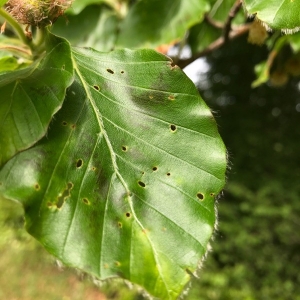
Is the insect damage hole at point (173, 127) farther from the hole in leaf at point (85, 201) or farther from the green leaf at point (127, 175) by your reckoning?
the hole in leaf at point (85, 201)

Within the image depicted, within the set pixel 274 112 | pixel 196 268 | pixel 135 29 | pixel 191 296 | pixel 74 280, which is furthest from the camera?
pixel 274 112

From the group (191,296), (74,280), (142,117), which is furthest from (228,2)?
(74,280)

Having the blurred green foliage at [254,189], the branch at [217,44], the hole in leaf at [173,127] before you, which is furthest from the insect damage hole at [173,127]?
the blurred green foliage at [254,189]

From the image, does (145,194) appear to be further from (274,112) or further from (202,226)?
(274,112)

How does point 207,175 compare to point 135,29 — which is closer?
point 207,175

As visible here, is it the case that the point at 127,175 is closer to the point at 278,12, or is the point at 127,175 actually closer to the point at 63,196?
the point at 63,196

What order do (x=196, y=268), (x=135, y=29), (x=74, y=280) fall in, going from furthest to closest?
(x=74, y=280) → (x=135, y=29) → (x=196, y=268)

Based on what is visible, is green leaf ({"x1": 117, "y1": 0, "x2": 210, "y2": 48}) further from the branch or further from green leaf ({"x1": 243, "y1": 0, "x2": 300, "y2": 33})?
green leaf ({"x1": 243, "y1": 0, "x2": 300, "y2": 33})

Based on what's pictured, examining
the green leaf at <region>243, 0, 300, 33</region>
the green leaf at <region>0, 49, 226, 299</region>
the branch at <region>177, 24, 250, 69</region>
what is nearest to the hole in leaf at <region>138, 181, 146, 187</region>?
the green leaf at <region>0, 49, 226, 299</region>
